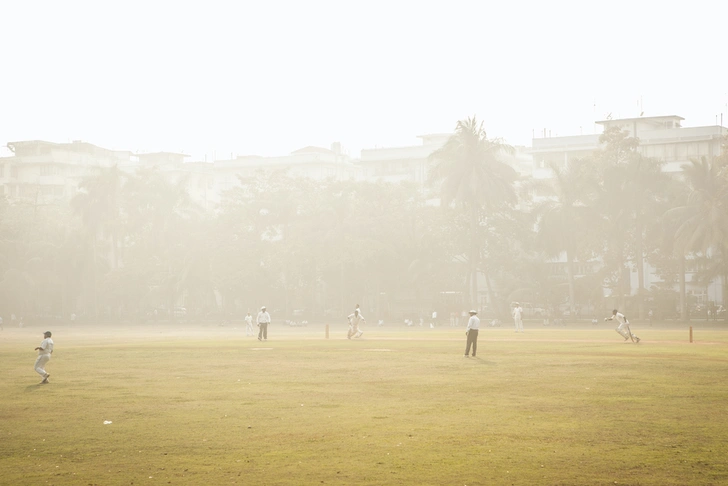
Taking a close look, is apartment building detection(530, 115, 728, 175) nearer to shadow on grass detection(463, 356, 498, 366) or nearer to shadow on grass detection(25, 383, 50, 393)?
shadow on grass detection(463, 356, 498, 366)

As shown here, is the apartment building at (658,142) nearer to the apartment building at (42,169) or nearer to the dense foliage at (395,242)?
the dense foliage at (395,242)

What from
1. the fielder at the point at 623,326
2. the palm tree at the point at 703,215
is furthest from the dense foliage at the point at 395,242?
the fielder at the point at 623,326

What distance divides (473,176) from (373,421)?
68.1 metres

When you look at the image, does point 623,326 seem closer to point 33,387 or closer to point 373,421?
point 373,421

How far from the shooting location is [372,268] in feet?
309

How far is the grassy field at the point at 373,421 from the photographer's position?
15.5 metres

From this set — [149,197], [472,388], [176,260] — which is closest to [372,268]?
[176,260]

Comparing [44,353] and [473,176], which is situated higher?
[473,176]

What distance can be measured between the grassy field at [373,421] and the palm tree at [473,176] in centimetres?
5157

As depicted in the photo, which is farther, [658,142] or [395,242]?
[658,142]

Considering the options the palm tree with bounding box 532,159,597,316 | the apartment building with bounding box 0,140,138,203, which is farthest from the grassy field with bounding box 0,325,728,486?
the apartment building with bounding box 0,140,138,203

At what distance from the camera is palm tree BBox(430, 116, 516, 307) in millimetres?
87312

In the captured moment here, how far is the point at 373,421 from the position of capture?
20.5 metres

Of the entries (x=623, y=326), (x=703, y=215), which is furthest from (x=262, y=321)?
(x=703, y=215)
